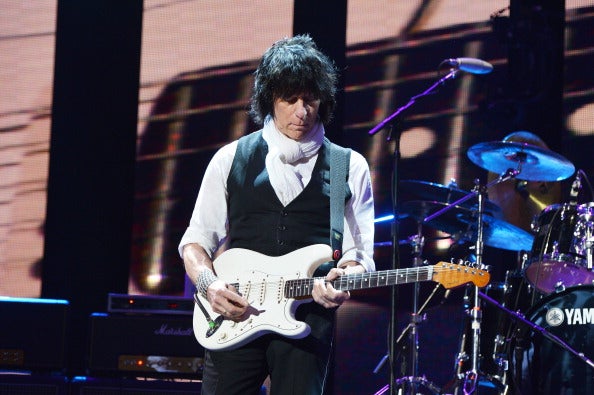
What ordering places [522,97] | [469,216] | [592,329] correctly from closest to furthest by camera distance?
1. [592,329]
2. [469,216]
3. [522,97]

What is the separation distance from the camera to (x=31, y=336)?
502 cm

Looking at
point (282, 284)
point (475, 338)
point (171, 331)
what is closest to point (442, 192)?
point (475, 338)

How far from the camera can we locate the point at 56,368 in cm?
500

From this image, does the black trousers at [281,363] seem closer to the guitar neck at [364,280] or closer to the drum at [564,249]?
the guitar neck at [364,280]

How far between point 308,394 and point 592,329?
7.64 feet

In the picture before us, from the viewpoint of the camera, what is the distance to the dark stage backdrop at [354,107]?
6316 mm

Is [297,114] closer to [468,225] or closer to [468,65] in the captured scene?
[468,65]

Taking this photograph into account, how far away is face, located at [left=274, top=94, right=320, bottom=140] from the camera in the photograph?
10.4 feet

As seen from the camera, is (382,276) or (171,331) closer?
(382,276)

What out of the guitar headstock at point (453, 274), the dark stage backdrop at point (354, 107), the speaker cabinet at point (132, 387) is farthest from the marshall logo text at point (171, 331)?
the guitar headstock at point (453, 274)

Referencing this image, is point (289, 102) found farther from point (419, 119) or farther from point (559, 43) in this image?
point (559, 43)

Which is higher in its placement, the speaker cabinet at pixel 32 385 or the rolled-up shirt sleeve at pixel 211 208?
the rolled-up shirt sleeve at pixel 211 208

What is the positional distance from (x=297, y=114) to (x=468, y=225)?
255cm

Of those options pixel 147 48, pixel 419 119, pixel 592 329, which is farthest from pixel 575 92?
pixel 147 48
